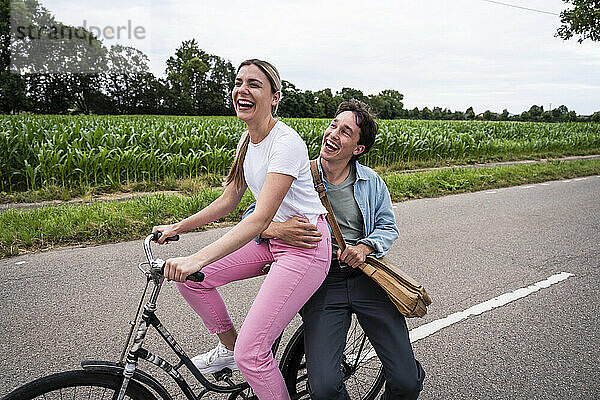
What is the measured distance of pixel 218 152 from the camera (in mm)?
11047

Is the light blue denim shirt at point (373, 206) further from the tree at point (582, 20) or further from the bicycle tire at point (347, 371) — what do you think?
the tree at point (582, 20)

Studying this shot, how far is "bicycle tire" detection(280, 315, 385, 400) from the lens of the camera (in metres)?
2.60

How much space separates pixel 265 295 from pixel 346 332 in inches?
20.2

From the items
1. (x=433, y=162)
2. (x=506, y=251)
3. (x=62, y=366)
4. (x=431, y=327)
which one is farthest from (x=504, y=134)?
(x=62, y=366)

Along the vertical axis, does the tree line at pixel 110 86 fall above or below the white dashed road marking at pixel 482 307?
above

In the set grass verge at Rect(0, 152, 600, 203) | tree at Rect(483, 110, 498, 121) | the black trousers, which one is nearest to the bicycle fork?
the black trousers

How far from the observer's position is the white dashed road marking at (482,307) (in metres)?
3.96

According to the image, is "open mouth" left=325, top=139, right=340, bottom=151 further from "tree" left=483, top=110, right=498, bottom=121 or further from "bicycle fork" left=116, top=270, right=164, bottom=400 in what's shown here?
"tree" left=483, top=110, right=498, bottom=121

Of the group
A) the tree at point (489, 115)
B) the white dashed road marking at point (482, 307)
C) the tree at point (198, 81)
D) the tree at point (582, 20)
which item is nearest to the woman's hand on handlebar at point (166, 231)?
the white dashed road marking at point (482, 307)

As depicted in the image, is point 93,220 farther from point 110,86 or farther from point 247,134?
point 110,86

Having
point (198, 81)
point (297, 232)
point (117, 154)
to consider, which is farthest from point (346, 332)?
point (198, 81)

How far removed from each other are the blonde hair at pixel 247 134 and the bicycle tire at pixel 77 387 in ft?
3.81

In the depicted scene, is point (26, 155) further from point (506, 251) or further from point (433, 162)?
point (433, 162)

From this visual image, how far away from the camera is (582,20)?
84.6 ft
